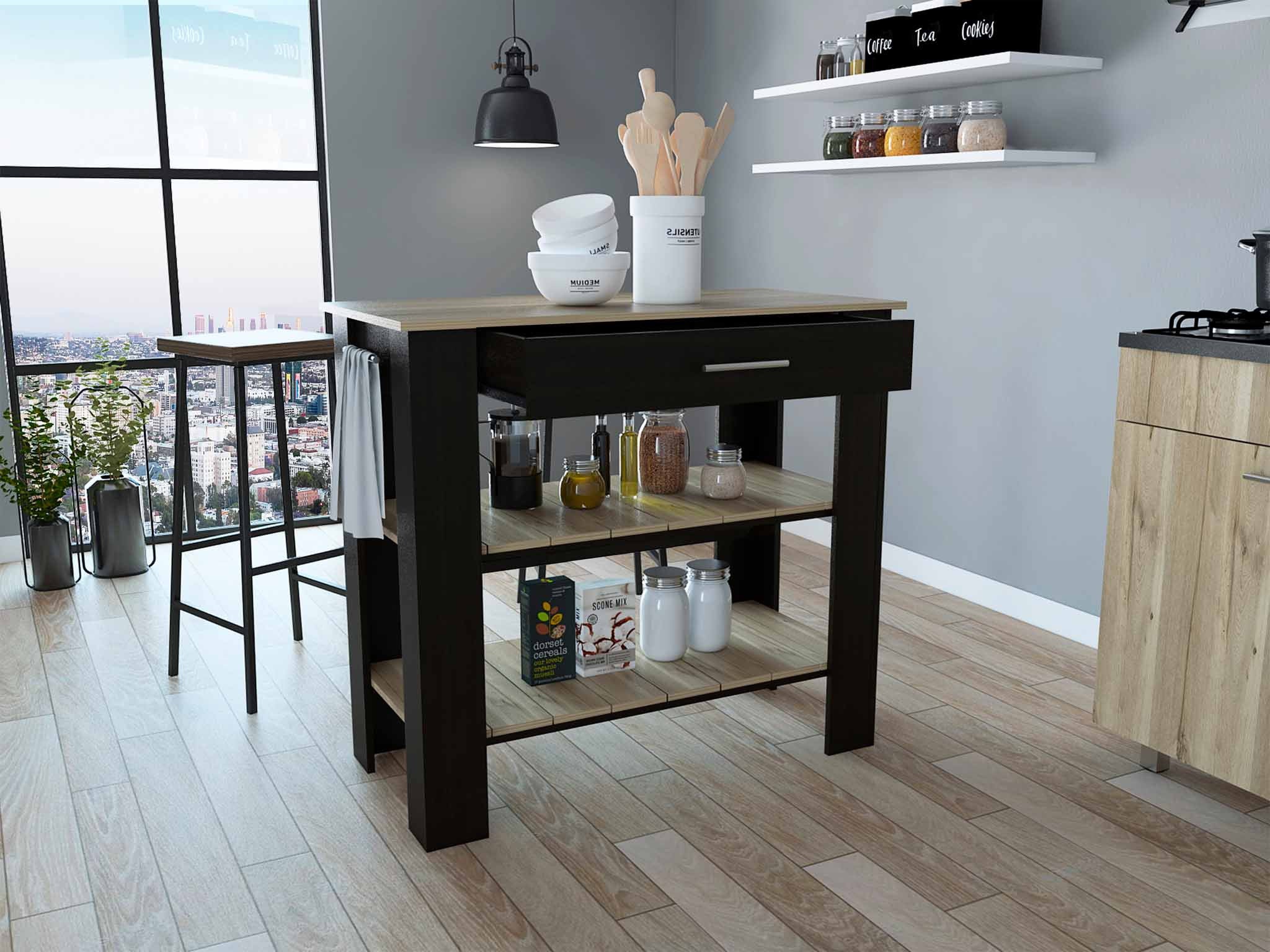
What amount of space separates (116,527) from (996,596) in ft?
9.44

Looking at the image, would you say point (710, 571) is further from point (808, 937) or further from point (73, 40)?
point (73, 40)

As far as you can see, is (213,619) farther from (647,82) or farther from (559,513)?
(647,82)

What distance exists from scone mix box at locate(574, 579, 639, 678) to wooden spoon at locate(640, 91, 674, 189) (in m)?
0.92

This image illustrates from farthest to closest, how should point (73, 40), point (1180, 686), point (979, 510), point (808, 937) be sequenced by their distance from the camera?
1. point (73, 40)
2. point (979, 510)
3. point (1180, 686)
4. point (808, 937)

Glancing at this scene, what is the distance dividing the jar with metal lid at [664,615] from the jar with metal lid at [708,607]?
0.05m

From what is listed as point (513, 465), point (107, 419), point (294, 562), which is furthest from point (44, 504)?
point (513, 465)

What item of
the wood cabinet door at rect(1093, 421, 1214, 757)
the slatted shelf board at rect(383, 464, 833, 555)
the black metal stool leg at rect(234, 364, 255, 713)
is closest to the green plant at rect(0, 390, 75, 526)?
the black metal stool leg at rect(234, 364, 255, 713)

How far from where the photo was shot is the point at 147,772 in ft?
8.39

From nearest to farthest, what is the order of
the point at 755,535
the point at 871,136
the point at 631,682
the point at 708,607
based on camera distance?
the point at 631,682 < the point at 708,607 < the point at 755,535 < the point at 871,136

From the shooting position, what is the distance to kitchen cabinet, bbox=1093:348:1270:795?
222cm

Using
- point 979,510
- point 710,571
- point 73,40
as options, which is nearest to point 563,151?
point 73,40

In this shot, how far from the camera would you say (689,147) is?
2.34 metres

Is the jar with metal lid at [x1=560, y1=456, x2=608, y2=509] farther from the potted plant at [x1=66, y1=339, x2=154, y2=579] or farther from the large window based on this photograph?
the potted plant at [x1=66, y1=339, x2=154, y2=579]

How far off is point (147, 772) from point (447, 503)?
1.04 meters
